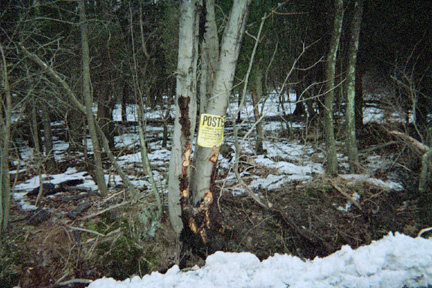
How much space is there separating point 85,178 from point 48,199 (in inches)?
63.1

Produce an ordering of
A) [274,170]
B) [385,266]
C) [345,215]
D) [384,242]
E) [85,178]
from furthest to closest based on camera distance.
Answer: [85,178] → [274,170] → [345,215] → [384,242] → [385,266]

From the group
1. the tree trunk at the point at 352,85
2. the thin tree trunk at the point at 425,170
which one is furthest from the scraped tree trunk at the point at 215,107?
the thin tree trunk at the point at 425,170

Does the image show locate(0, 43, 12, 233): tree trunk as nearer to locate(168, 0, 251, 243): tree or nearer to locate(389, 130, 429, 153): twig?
locate(168, 0, 251, 243): tree

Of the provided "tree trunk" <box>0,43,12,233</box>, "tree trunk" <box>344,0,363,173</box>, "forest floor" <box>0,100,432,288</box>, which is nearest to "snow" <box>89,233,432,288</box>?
"forest floor" <box>0,100,432,288</box>

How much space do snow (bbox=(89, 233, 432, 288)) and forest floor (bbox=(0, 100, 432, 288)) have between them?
112cm

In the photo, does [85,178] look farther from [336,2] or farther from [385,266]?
[336,2]

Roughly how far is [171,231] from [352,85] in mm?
5120

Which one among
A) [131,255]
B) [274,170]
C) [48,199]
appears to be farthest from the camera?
[274,170]

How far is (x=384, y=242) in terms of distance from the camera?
6.02 feet

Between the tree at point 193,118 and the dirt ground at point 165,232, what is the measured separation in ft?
1.47

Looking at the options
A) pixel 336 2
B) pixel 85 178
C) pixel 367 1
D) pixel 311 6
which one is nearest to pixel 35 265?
pixel 85 178

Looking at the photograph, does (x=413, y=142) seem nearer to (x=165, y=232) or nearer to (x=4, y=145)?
Result: (x=165, y=232)

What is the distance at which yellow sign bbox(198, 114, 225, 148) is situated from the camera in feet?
8.70

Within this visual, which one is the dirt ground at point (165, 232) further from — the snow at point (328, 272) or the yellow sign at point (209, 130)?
the yellow sign at point (209, 130)
